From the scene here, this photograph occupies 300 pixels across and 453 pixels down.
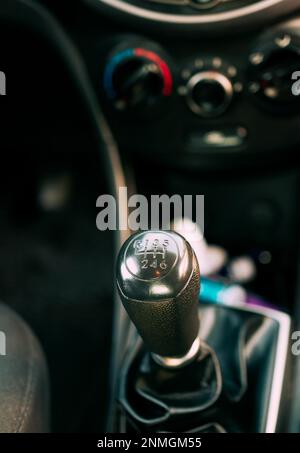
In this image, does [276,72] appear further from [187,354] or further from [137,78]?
[187,354]

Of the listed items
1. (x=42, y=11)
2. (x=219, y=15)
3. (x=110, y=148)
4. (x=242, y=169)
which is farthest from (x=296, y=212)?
(x=42, y=11)

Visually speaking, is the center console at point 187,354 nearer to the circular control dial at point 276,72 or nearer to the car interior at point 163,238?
the car interior at point 163,238

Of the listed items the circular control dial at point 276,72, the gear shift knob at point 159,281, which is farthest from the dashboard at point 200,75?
the gear shift knob at point 159,281

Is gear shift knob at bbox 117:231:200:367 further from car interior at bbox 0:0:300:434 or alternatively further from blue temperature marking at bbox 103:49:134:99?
blue temperature marking at bbox 103:49:134:99

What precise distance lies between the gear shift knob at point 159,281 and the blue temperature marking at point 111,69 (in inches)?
16.3

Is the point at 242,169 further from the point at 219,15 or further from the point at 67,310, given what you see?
the point at 67,310

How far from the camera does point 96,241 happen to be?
1594 mm

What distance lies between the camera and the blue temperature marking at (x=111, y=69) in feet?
2.82

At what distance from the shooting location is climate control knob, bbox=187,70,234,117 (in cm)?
86

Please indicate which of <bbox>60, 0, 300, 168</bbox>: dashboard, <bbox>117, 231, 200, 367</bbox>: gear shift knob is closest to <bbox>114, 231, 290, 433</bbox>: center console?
<bbox>117, 231, 200, 367</bbox>: gear shift knob

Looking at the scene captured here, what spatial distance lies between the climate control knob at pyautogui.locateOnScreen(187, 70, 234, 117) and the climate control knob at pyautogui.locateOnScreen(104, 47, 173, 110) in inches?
1.5

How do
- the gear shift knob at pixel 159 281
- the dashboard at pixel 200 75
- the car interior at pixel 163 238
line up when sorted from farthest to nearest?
the dashboard at pixel 200 75 < the car interior at pixel 163 238 < the gear shift knob at pixel 159 281

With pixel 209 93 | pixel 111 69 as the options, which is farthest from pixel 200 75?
pixel 111 69

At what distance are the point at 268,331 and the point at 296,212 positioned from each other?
1.84 ft
